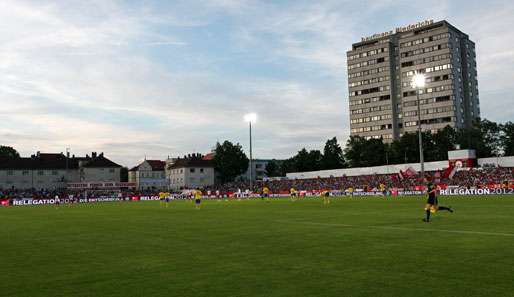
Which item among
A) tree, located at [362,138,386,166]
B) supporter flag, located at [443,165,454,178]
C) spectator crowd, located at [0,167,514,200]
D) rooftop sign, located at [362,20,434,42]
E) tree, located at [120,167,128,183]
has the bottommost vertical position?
spectator crowd, located at [0,167,514,200]

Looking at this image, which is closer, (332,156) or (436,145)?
(436,145)

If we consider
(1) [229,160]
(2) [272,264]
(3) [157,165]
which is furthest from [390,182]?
(3) [157,165]

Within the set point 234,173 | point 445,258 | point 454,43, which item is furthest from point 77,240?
point 454,43

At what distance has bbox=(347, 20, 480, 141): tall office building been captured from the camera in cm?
15812

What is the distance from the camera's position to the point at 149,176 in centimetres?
16550

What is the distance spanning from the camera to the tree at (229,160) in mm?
151625

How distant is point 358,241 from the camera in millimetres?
16703

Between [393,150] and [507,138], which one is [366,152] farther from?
[507,138]

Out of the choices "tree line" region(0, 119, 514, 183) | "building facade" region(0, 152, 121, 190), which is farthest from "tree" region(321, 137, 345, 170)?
"building facade" region(0, 152, 121, 190)

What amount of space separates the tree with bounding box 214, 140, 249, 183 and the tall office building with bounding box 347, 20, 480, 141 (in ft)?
179

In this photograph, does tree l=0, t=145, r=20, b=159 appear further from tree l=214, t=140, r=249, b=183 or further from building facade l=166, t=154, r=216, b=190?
tree l=214, t=140, r=249, b=183

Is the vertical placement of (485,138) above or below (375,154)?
above

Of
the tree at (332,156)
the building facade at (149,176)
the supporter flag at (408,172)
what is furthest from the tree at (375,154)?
the building facade at (149,176)

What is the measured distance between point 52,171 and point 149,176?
34.9 m
